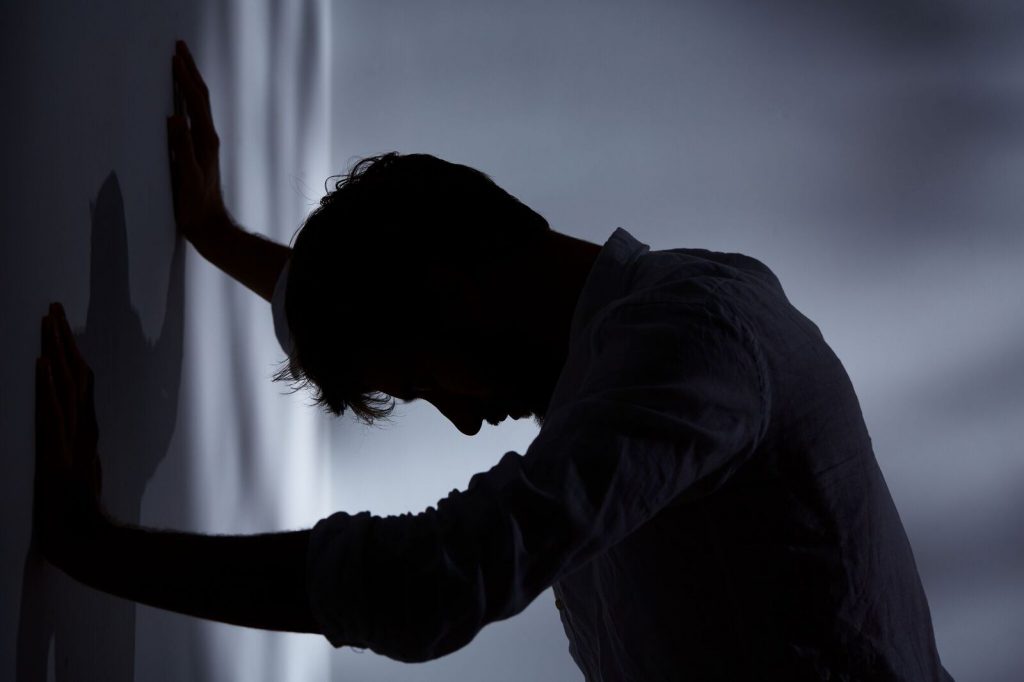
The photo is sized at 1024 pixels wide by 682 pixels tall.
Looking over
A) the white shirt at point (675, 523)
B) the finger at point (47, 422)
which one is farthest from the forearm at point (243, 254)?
the white shirt at point (675, 523)

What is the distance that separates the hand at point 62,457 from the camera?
1.85ft

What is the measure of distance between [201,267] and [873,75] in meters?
1.14

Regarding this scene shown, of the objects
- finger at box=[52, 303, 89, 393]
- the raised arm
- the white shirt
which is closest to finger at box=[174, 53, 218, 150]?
the raised arm

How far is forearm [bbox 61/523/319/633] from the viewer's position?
1.58ft

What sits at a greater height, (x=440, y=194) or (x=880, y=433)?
(x=440, y=194)

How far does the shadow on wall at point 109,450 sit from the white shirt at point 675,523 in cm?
23

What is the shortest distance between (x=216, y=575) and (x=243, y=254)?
52cm

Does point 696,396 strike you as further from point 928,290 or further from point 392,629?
point 928,290

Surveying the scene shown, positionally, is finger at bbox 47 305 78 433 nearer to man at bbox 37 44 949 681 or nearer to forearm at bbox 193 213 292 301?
man at bbox 37 44 949 681

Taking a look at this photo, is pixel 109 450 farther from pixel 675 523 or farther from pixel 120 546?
pixel 675 523

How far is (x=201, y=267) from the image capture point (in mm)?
945

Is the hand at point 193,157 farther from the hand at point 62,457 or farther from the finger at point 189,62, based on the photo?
the hand at point 62,457

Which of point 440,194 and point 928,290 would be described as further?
point 928,290

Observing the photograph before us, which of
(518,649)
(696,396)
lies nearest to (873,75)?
(518,649)
